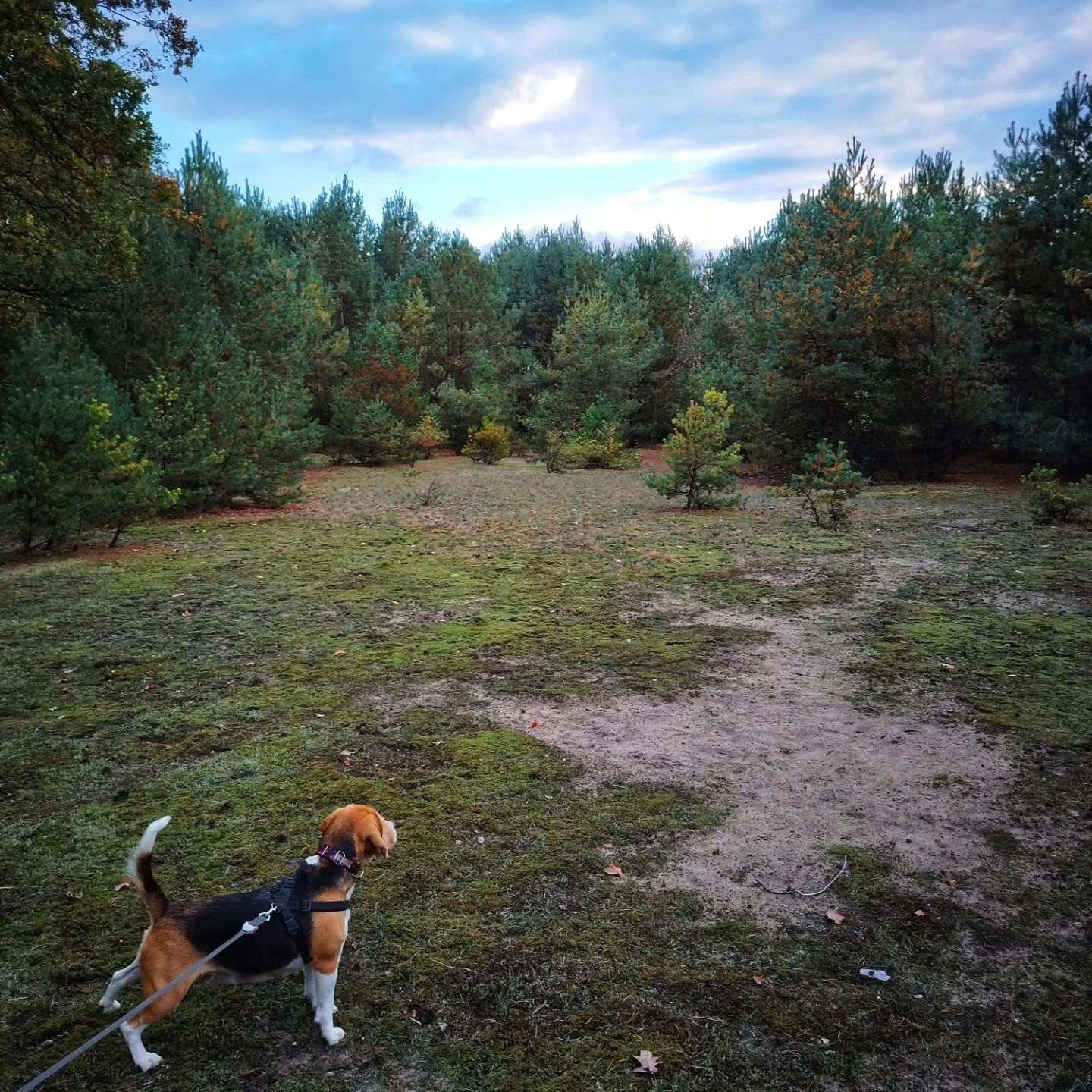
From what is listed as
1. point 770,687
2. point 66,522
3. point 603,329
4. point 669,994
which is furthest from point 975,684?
point 603,329

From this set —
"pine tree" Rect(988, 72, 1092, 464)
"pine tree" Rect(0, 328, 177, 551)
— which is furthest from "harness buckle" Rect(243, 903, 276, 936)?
"pine tree" Rect(988, 72, 1092, 464)

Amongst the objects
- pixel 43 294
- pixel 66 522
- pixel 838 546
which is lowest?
pixel 838 546

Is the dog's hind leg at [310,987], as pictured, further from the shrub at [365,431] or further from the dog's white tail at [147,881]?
the shrub at [365,431]

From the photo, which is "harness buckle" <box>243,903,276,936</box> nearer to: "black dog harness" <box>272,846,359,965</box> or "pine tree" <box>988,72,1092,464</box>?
"black dog harness" <box>272,846,359,965</box>

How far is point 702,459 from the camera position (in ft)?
45.2

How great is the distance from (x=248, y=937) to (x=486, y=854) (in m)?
1.28

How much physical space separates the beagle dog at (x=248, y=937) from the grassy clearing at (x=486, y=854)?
0.16 metres

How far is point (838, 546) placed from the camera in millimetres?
10273

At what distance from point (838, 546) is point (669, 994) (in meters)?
8.70

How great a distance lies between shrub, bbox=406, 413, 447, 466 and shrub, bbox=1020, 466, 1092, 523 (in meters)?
17.0

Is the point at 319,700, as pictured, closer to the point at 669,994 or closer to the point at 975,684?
the point at 669,994

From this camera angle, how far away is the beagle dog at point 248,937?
209 centimetres

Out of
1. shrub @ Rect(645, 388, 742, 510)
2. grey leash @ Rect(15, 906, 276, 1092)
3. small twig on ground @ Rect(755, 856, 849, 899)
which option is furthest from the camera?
shrub @ Rect(645, 388, 742, 510)

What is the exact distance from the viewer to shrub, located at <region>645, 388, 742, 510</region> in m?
13.3
